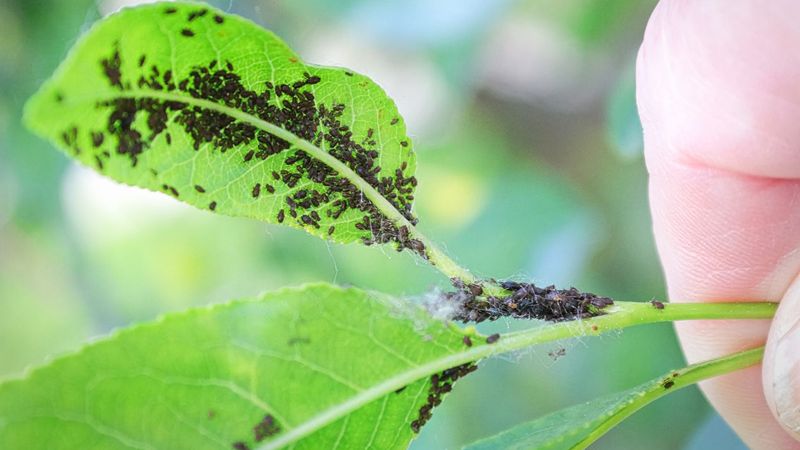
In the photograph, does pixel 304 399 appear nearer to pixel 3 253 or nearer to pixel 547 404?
pixel 547 404

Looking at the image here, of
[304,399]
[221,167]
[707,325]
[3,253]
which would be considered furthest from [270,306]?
[3,253]

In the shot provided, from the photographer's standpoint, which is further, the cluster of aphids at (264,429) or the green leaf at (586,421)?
the green leaf at (586,421)

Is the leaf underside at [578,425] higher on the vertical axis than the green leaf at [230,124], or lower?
lower

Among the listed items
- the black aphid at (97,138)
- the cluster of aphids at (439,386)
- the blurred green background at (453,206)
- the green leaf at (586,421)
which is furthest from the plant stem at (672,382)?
Result: the blurred green background at (453,206)

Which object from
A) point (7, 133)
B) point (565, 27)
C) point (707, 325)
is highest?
point (565, 27)

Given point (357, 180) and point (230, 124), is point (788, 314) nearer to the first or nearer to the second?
point (357, 180)

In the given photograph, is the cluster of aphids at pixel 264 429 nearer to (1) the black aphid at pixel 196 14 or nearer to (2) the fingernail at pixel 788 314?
(1) the black aphid at pixel 196 14

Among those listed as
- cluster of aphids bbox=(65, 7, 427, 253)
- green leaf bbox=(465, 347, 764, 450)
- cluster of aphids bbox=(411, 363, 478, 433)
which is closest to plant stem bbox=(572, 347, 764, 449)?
green leaf bbox=(465, 347, 764, 450)
